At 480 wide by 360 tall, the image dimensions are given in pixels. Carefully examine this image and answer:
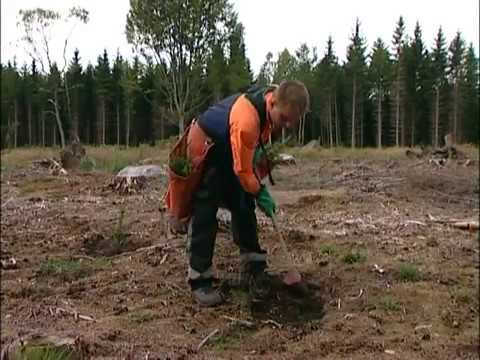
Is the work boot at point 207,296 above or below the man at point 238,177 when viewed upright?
below

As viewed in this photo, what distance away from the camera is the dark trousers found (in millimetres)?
4031

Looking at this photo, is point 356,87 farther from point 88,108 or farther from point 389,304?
point 389,304

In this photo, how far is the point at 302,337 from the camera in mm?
3402

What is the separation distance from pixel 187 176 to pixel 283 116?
2.33 ft

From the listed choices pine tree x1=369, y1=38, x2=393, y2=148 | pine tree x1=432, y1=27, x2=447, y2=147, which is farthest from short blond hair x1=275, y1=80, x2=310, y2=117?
pine tree x1=432, y1=27, x2=447, y2=147

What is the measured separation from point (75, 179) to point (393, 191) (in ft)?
17.7

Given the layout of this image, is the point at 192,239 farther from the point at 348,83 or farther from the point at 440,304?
the point at 348,83

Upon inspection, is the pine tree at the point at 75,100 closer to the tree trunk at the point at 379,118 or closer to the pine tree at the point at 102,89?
the pine tree at the point at 102,89

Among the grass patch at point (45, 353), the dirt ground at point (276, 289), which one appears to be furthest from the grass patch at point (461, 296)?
the grass patch at point (45, 353)

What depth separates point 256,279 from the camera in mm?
4074

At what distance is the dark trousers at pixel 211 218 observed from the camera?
403 cm

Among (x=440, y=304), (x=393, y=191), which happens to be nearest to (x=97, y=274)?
(x=440, y=304)

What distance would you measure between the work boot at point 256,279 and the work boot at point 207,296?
0.65ft

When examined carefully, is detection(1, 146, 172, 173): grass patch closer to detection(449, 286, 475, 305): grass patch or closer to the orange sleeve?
the orange sleeve
